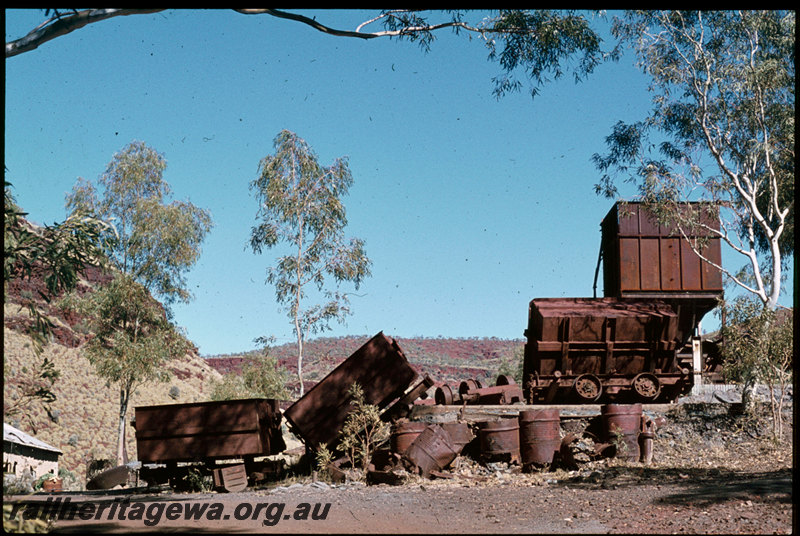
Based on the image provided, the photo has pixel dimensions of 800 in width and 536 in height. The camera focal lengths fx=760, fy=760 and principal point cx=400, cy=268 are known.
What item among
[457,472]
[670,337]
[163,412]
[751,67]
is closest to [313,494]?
[457,472]

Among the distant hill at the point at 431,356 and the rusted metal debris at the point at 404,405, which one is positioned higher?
the rusted metal debris at the point at 404,405

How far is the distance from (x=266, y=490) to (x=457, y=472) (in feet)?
11.6

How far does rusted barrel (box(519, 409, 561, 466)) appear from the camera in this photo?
14086mm

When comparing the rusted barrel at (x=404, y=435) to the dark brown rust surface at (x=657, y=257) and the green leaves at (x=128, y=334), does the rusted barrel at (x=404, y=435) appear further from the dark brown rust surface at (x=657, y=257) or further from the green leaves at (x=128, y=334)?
the green leaves at (x=128, y=334)

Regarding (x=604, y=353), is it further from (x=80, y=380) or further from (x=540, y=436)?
(x=80, y=380)

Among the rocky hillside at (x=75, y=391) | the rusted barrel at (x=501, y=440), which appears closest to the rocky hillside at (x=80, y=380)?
the rocky hillside at (x=75, y=391)

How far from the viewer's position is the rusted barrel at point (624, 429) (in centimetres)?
1455

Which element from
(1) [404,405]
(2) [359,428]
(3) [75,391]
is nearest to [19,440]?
(1) [404,405]

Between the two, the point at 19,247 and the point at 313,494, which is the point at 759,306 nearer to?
the point at 313,494

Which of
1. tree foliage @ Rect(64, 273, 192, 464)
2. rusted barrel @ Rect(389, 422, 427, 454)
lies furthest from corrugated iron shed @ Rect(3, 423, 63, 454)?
rusted barrel @ Rect(389, 422, 427, 454)

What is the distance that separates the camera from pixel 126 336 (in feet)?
90.6

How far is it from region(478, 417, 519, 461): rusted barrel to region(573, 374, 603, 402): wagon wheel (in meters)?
4.23

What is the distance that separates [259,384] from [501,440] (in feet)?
60.5

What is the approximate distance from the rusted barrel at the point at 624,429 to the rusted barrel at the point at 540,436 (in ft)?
3.98
